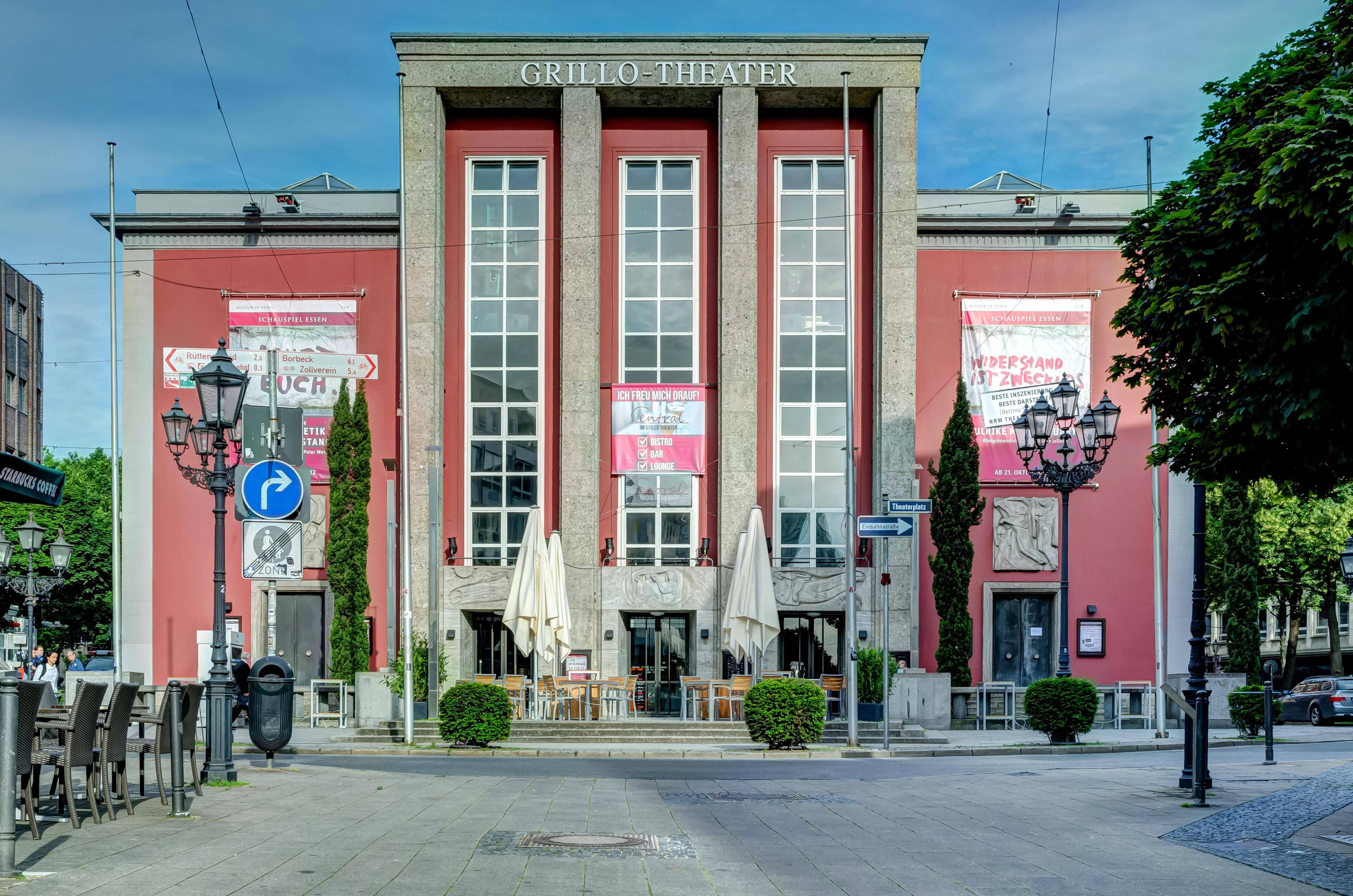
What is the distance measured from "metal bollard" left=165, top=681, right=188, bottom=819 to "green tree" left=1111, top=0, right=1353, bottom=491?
884 cm

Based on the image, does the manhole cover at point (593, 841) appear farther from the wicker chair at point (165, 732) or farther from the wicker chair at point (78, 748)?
the wicker chair at point (165, 732)

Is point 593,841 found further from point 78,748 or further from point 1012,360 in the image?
point 1012,360

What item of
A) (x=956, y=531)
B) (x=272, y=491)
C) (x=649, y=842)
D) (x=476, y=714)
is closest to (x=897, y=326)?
(x=956, y=531)

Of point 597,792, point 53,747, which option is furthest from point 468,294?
point 53,747

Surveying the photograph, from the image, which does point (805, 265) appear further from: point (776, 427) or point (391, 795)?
point (391, 795)

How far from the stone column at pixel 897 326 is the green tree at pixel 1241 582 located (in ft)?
25.8

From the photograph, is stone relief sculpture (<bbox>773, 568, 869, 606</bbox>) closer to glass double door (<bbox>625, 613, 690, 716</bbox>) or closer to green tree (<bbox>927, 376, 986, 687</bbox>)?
green tree (<bbox>927, 376, 986, 687</bbox>)

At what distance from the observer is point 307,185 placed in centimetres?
3859

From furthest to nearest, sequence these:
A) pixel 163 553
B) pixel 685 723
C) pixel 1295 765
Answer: pixel 163 553, pixel 685 723, pixel 1295 765

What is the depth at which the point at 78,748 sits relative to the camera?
10633 millimetres

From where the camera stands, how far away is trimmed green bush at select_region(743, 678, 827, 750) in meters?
22.9

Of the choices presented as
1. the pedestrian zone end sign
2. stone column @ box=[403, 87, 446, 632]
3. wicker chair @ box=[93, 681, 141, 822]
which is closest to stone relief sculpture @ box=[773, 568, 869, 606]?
stone column @ box=[403, 87, 446, 632]

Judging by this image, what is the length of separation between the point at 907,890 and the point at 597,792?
21.9 feet

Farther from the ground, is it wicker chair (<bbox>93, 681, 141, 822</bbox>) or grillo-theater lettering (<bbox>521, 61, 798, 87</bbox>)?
grillo-theater lettering (<bbox>521, 61, 798, 87</bbox>)
